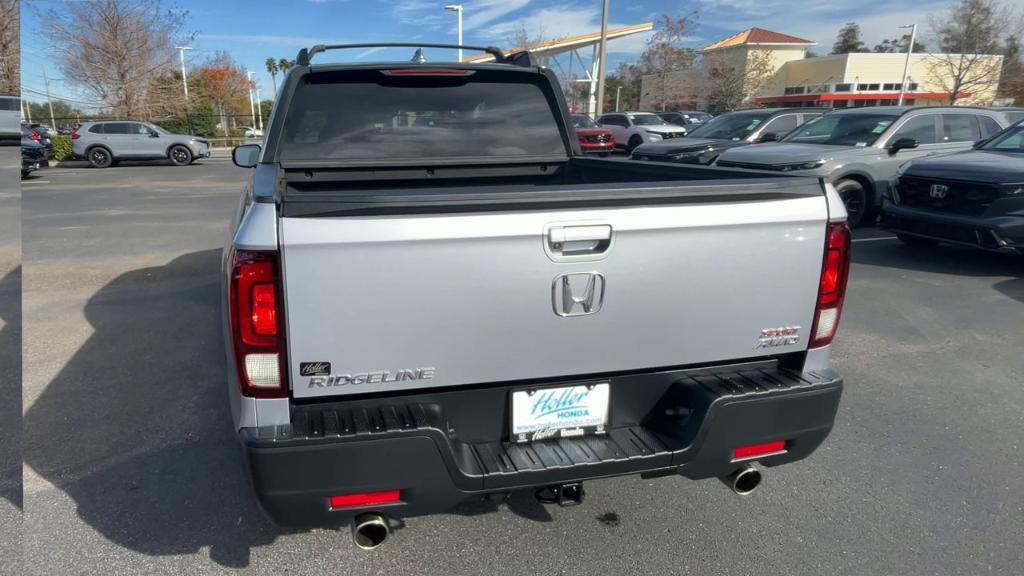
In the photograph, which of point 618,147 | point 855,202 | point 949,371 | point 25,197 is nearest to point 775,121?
point 855,202

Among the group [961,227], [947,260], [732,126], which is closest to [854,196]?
[947,260]

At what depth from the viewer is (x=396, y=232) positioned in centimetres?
196

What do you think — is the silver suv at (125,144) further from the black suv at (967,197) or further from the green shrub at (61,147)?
the black suv at (967,197)

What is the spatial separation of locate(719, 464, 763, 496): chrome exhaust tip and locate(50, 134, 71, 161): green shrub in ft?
89.5

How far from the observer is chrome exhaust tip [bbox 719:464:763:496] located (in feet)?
8.42

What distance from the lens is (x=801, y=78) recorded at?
5997 centimetres

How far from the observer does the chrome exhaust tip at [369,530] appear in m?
2.20

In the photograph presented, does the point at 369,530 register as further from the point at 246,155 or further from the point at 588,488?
the point at 246,155

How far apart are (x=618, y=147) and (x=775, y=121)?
37.7 ft

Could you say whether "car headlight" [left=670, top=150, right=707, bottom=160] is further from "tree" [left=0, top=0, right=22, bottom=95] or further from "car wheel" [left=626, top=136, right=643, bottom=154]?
"car wheel" [left=626, top=136, right=643, bottom=154]

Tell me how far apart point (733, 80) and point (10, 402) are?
49393 millimetres

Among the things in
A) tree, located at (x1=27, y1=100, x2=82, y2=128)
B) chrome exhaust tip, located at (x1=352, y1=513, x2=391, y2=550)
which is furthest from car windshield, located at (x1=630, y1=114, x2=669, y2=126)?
chrome exhaust tip, located at (x1=352, y1=513, x2=391, y2=550)

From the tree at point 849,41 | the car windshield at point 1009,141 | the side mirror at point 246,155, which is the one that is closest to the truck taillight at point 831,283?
the side mirror at point 246,155

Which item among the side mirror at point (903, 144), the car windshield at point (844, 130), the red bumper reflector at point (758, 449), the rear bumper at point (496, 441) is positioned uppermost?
the car windshield at point (844, 130)
